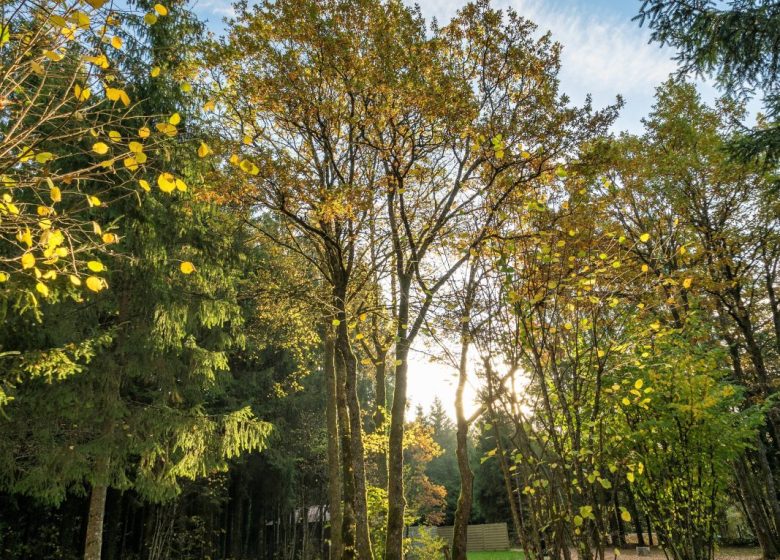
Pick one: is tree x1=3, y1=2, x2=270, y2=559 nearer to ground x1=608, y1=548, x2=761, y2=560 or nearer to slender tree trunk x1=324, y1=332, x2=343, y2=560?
slender tree trunk x1=324, y1=332, x2=343, y2=560

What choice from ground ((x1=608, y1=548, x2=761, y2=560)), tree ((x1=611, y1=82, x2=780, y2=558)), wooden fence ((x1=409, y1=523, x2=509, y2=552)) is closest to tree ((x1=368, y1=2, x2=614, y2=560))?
tree ((x1=611, y1=82, x2=780, y2=558))

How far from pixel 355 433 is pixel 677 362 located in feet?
15.9

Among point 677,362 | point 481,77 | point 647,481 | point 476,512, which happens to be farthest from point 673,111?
point 476,512

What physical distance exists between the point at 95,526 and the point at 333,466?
4.10m

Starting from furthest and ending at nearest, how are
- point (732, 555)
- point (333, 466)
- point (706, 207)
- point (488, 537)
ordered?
point (488, 537), point (732, 555), point (706, 207), point (333, 466)

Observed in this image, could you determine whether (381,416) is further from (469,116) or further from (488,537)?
(488,537)

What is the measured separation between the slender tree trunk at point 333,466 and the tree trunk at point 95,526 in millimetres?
3800

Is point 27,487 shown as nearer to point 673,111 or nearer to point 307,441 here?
point 307,441

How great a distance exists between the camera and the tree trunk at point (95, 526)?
718 cm

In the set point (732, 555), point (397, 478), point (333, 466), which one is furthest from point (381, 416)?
point (732, 555)

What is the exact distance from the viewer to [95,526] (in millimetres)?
7422

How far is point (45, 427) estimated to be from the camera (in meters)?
7.67

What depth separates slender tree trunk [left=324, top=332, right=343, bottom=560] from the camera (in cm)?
887

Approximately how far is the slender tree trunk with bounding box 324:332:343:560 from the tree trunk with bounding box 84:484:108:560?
380 cm
